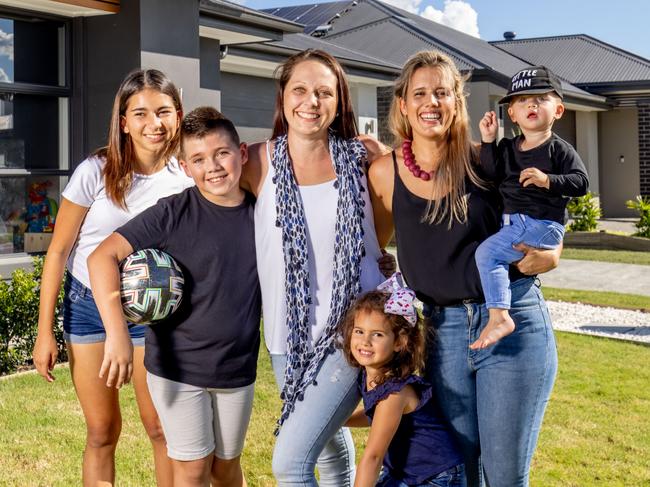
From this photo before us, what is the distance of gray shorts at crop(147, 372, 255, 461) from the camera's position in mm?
3273

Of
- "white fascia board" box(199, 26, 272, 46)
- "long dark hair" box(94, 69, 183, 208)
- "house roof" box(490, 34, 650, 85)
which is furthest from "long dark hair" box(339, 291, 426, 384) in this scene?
"house roof" box(490, 34, 650, 85)

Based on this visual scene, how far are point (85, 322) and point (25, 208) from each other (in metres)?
5.09

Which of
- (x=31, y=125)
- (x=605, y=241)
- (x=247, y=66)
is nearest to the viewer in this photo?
(x=31, y=125)

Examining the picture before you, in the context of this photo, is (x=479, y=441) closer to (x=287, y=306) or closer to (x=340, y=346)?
(x=340, y=346)

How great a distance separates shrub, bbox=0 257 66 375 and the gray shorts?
12.7 ft

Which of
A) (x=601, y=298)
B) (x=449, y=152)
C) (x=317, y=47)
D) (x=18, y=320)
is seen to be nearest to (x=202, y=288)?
(x=449, y=152)

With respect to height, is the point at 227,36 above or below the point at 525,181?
above

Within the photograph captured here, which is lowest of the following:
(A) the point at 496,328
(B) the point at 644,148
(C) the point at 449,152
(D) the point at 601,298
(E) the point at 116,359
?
(D) the point at 601,298

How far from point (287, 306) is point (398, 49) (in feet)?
62.6

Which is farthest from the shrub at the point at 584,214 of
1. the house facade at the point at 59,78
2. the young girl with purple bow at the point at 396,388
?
the young girl with purple bow at the point at 396,388

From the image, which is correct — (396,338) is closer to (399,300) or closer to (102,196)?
Answer: (399,300)

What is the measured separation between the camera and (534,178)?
3035 mm

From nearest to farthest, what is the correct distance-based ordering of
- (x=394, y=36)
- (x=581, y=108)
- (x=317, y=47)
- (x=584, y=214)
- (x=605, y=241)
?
(x=317, y=47) < (x=605, y=241) < (x=584, y=214) < (x=394, y=36) < (x=581, y=108)

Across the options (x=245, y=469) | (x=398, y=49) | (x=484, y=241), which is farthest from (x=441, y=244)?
(x=398, y=49)
